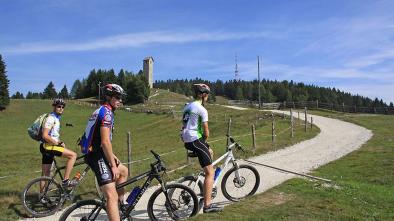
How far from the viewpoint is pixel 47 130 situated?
9.74m

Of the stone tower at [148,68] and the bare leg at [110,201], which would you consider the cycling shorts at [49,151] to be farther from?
the stone tower at [148,68]

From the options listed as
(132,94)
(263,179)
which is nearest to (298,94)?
(132,94)

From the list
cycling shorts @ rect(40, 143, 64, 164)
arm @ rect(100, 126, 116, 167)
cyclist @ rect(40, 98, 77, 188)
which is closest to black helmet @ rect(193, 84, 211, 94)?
arm @ rect(100, 126, 116, 167)

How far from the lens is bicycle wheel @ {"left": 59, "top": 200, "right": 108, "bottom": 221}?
7152mm

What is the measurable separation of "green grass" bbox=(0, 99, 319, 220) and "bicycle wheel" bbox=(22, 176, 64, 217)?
295 mm

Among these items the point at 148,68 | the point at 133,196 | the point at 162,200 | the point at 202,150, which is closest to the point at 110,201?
the point at 133,196

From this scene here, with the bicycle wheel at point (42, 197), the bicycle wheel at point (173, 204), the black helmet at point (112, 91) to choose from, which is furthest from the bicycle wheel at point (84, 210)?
the bicycle wheel at point (42, 197)

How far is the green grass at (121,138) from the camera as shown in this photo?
42.9ft

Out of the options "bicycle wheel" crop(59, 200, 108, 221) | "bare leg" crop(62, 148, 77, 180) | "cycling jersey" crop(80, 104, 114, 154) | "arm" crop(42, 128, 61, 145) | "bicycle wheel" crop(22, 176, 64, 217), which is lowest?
"bicycle wheel" crop(22, 176, 64, 217)

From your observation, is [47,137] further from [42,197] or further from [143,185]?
[143,185]

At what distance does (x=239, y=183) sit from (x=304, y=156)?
33.0ft

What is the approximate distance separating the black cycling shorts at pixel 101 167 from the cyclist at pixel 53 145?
3288 mm

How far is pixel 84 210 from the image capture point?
721 cm

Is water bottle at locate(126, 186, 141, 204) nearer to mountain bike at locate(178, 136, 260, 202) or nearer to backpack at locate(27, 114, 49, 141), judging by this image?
mountain bike at locate(178, 136, 260, 202)
